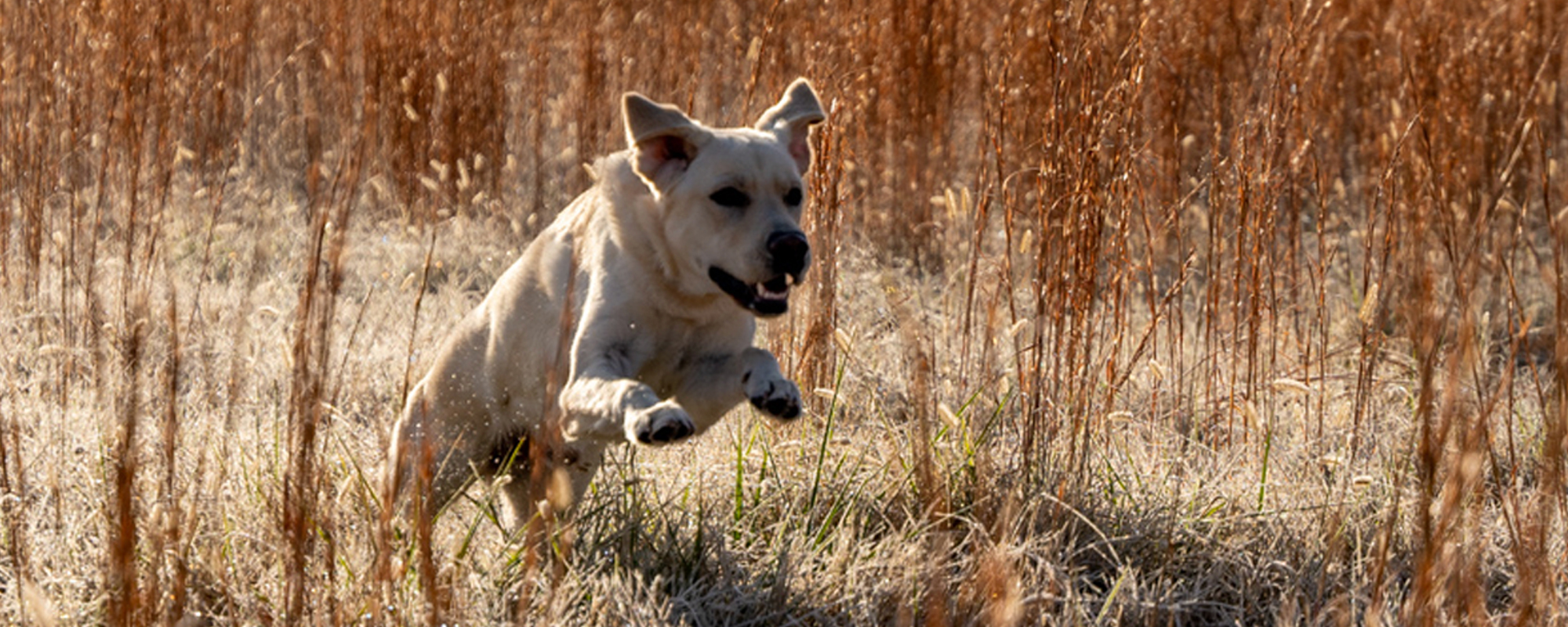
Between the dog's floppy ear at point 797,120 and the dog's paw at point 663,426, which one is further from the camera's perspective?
the dog's floppy ear at point 797,120

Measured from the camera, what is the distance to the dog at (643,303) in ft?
10.7

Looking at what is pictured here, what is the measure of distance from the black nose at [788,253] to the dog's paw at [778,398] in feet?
1.05

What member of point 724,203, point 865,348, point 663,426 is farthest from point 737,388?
point 865,348

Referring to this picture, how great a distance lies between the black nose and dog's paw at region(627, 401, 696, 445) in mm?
630

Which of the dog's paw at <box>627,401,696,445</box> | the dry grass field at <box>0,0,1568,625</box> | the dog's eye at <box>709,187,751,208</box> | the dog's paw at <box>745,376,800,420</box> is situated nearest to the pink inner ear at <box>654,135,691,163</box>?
the dog's eye at <box>709,187,751,208</box>

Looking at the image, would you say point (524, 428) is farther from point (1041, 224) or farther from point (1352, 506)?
point (1352, 506)

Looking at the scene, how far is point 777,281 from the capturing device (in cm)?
329

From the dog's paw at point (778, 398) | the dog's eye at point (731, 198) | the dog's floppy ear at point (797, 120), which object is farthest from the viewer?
the dog's floppy ear at point (797, 120)

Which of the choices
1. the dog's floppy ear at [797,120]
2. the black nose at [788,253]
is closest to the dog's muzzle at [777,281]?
the black nose at [788,253]

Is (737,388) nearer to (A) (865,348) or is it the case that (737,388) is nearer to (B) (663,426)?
(B) (663,426)

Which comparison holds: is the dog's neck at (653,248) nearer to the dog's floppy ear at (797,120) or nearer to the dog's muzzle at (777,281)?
the dog's muzzle at (777,281)

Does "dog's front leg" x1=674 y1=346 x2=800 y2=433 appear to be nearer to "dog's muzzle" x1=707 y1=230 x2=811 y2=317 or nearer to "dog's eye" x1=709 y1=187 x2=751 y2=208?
"dog's muzzle" x1=707 y1=230 x2=811 y2=317

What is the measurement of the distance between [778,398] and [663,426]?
0.37m

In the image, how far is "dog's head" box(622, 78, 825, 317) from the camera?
3.27 metres
